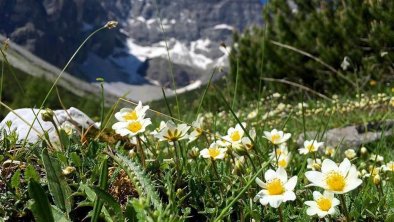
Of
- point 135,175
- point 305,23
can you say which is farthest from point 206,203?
point 305,23

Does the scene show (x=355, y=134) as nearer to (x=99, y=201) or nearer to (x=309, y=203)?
(x=309, y=203)

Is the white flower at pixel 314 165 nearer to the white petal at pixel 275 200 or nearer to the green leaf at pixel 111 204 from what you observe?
the white petal at pixel 275 200

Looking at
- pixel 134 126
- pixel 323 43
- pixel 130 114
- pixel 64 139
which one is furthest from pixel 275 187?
pixel 323 43

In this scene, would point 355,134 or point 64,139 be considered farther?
point 355,134

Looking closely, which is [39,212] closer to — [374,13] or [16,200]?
[16,200]

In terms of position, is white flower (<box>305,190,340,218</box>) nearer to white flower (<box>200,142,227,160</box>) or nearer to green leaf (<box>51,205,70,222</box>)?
white flower (<box>200,142,227,160</box>)

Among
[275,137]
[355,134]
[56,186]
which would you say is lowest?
[355,134]

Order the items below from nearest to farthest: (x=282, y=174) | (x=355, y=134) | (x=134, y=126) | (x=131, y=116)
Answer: (x=282, y=174) < (x=134, y=126) < (x=131, y=116) < (x=355, y=134)
